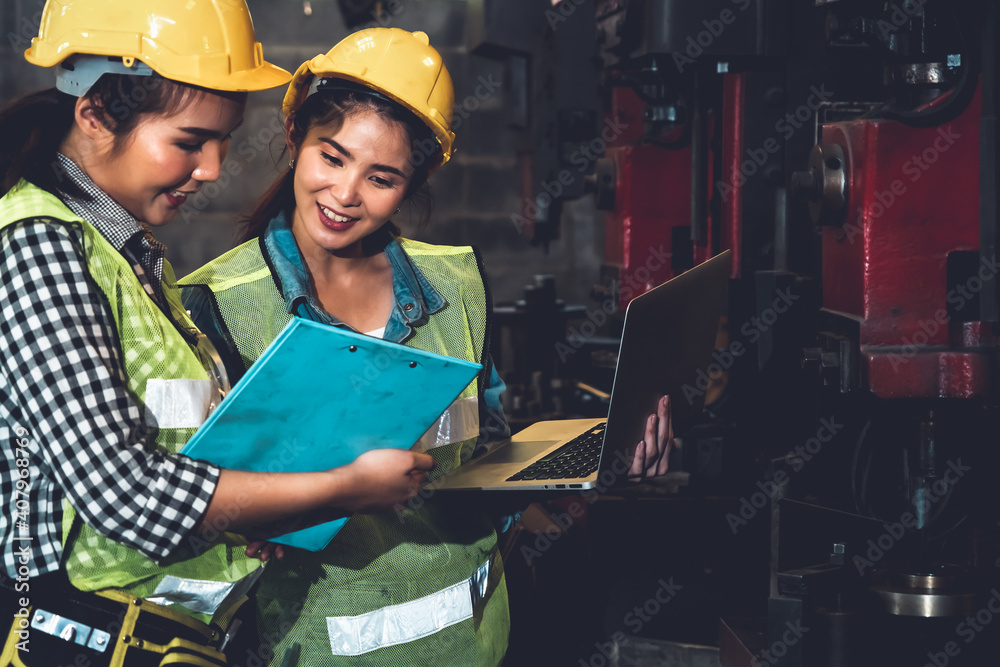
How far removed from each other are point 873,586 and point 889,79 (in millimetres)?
770

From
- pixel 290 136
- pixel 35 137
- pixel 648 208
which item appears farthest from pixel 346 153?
pixel 648 208

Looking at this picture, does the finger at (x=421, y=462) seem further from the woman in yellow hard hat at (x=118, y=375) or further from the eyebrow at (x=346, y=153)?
the eyebrow at (x=346, y=153)

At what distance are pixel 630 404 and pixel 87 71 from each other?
748 millimetres

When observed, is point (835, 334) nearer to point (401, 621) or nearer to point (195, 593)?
point (401, 621)

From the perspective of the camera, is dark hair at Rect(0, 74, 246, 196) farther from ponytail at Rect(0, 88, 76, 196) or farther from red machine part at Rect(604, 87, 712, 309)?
red machine part at Rect(604, 87, 712, 309)

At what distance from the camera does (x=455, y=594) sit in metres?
1.32

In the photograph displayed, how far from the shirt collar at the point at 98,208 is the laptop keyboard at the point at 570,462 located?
1.76ft

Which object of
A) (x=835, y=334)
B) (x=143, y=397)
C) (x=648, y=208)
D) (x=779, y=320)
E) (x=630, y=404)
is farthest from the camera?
(x=648, y=208)

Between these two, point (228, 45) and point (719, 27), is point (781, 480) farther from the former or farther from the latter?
point (228, 45)

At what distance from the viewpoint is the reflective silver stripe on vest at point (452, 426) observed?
4.36 feet

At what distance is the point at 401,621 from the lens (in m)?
1.28

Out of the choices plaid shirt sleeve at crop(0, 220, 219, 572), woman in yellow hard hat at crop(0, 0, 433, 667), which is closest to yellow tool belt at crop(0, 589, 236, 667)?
woman in yellow hard hat at crop(0, 0, 433, 667)

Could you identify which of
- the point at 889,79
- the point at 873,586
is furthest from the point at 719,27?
the point at 873,586

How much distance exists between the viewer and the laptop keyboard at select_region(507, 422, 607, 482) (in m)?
1.24
